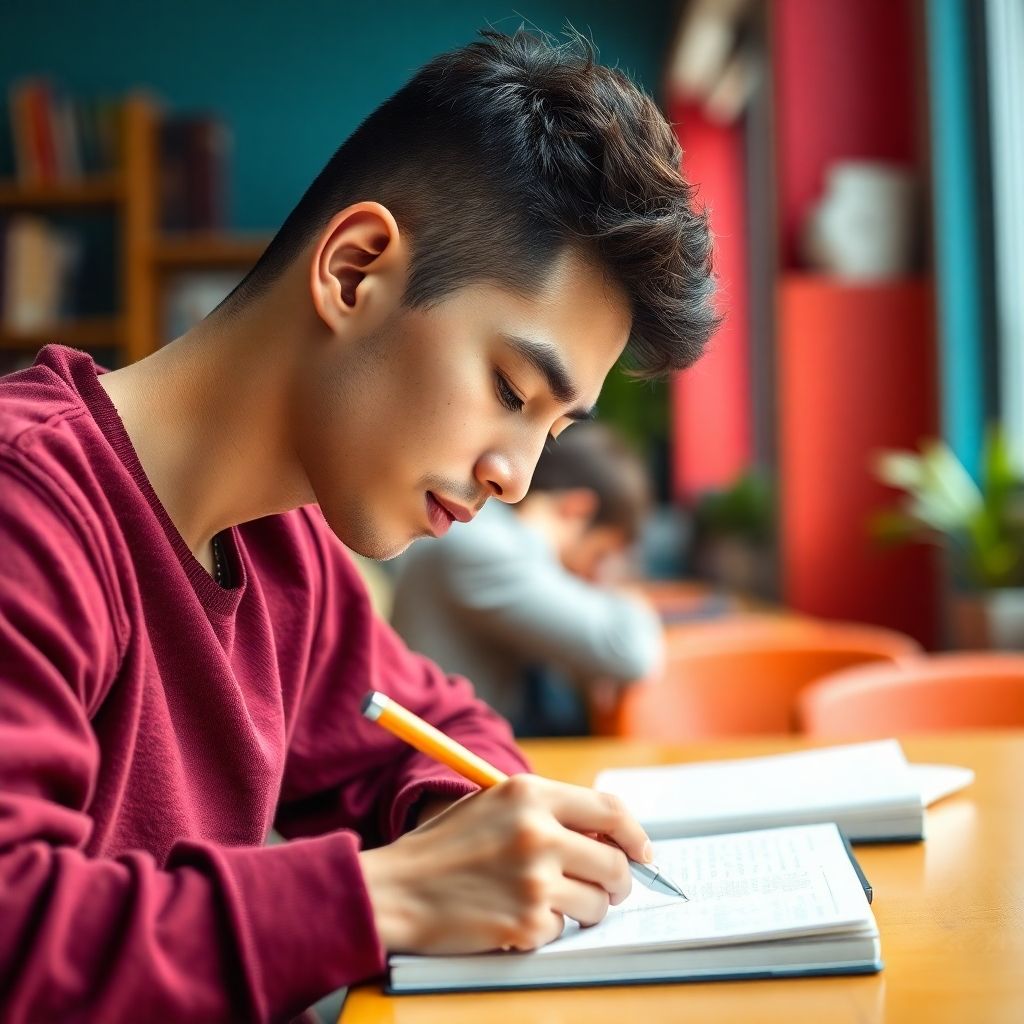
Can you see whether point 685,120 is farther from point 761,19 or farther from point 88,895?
point 88,895

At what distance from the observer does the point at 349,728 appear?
1113mm

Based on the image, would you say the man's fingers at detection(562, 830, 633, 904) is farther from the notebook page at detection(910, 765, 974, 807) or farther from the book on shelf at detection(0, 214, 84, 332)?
the book on shelf at detection(0, 214, 84, 332)

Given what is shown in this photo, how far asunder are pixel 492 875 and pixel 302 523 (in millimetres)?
448

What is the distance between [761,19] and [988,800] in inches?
164

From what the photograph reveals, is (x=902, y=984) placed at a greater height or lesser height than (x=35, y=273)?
lesser

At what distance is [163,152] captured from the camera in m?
5.04

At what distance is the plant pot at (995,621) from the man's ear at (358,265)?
2050 mm

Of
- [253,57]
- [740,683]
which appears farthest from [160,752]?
[253,57]

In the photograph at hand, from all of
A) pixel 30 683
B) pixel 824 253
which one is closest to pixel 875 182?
pixel 824 253

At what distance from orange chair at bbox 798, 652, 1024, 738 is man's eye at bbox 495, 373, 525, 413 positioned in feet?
3.18

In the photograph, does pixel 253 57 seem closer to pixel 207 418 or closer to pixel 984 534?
pixel 984 534

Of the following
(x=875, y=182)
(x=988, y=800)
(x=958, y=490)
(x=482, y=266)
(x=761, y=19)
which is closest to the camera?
(x=482, y=266)

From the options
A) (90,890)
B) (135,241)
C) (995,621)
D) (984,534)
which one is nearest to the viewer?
(90,890)

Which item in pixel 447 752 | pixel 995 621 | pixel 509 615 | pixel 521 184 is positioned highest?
pixel 521 184
